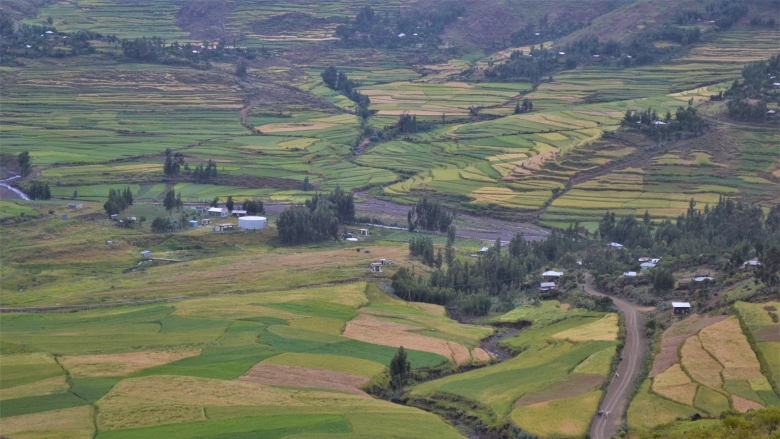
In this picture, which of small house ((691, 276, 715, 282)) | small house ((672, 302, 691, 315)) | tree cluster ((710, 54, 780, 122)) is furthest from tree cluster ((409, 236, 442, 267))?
tree cluster ((710, 54, 780, 122))

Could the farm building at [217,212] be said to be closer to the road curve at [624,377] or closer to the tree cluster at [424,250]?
the tree cluster at [424,250]

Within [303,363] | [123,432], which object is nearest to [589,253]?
[303,363]


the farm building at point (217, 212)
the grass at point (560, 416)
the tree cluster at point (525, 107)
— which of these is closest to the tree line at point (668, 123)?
the tree cluster at point (525, 107)

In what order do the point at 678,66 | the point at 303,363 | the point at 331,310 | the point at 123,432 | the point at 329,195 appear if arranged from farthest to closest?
the point at 678,66 < the point at 329,195 < the point at 331,310 < the point at 303,363 < the point at 123,432

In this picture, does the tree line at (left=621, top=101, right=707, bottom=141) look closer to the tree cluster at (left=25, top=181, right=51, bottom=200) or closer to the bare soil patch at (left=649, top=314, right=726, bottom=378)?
the bare soil patch at (left=649, top=314, right=726, bottom=378)

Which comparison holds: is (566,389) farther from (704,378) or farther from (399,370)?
(399,370)

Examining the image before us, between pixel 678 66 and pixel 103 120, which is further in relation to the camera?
pixel 678 66

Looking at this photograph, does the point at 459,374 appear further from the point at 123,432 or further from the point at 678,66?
the point at 678,66

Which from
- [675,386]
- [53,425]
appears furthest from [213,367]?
[675,386]
